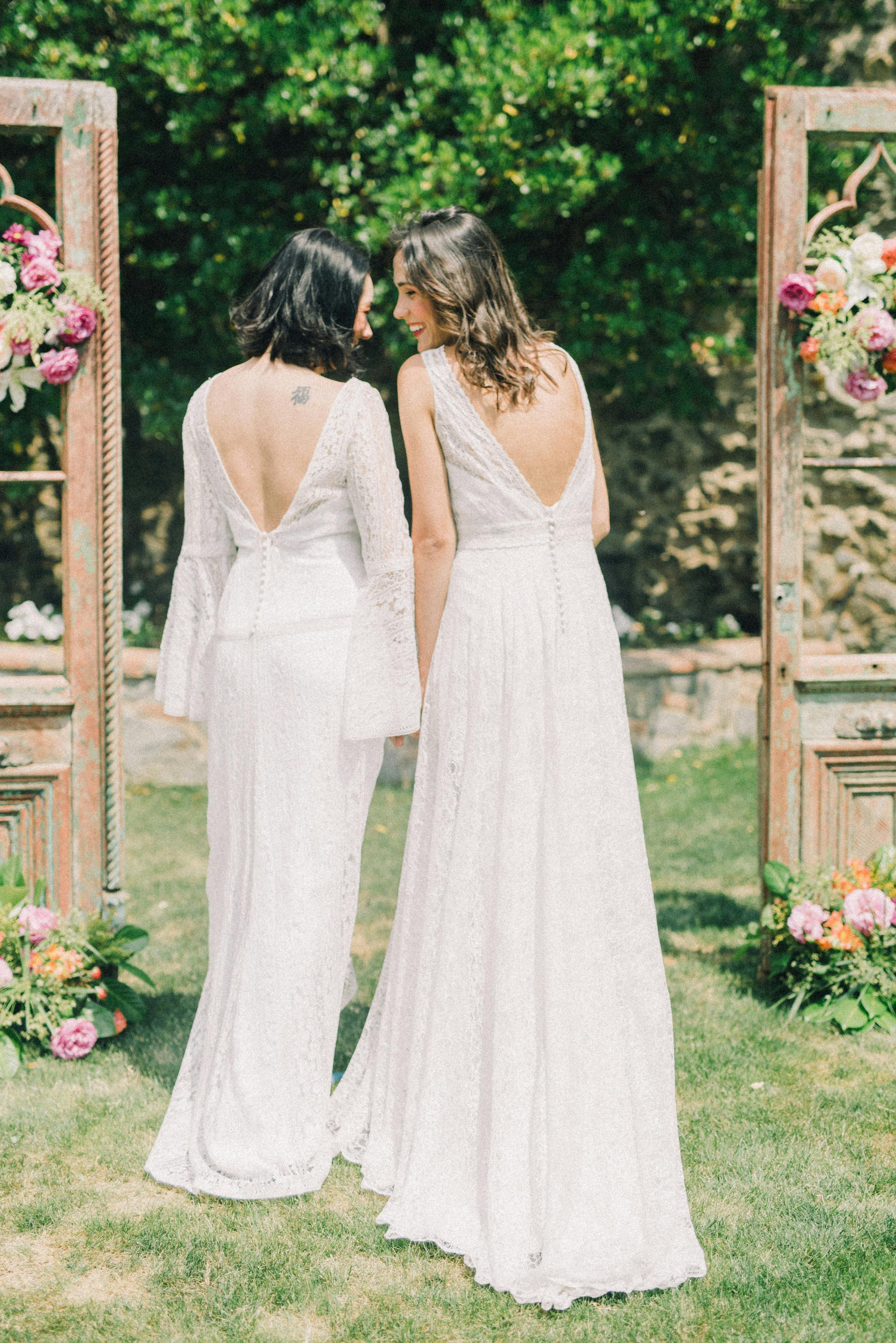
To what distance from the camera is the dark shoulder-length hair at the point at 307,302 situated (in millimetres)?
2762

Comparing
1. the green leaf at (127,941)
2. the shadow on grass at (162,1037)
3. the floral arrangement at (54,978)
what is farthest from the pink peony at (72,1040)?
the green leaf at (127,941)

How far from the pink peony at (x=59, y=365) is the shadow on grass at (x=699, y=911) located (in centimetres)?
288

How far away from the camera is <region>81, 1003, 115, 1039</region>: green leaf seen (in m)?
3.65

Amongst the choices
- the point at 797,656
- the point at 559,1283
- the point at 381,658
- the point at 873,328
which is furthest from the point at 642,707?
the point at 559,1283

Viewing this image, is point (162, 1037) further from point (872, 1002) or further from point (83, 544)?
point (872, 1002)

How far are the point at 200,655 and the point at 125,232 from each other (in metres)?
4.94

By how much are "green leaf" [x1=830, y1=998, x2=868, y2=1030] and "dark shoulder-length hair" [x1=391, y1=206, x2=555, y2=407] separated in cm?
218

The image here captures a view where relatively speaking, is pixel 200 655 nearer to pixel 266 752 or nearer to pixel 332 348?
pixel 266 752

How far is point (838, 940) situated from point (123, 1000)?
2149 millimetres

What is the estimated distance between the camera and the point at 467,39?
6508 millimetres

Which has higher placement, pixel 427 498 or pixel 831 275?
pixel 831 275

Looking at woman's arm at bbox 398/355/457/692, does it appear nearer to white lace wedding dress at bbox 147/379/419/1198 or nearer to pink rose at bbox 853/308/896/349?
white lace wedding dress at bbox 147/379/419/1198

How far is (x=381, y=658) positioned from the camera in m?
2.79

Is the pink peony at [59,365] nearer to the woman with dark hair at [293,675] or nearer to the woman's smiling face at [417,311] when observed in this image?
the woman with dark hair at [293,675]
